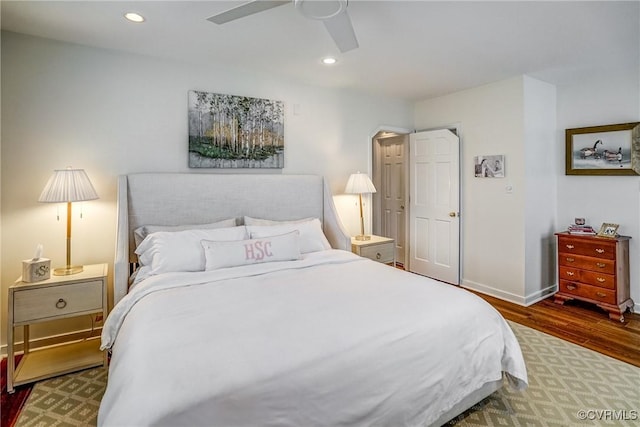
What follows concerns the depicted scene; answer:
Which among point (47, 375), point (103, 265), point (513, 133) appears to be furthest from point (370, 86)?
point (47, 375)

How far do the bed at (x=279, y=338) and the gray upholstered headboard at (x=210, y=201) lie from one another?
2 centimetres

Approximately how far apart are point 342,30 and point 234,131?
1.68 m

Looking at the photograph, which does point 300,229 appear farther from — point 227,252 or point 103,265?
point 103,265

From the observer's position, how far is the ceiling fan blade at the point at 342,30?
6.09ft

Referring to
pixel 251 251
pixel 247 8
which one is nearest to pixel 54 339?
pixel 251 251

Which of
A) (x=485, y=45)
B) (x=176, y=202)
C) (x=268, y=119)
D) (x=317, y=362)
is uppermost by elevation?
(x=485, y=45)

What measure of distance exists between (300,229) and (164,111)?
161cm

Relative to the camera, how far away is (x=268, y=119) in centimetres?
350

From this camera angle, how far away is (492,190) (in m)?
3.84

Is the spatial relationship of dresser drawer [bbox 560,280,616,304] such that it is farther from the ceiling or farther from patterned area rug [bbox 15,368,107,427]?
patterned area rug [bbox 15,368,107,427]

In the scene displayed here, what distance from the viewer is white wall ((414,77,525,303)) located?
3.60 m

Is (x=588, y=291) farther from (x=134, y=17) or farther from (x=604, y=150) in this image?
(x=134, y=17)

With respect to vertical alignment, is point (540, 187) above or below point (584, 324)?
above

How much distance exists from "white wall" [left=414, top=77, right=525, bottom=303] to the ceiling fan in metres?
2.45
